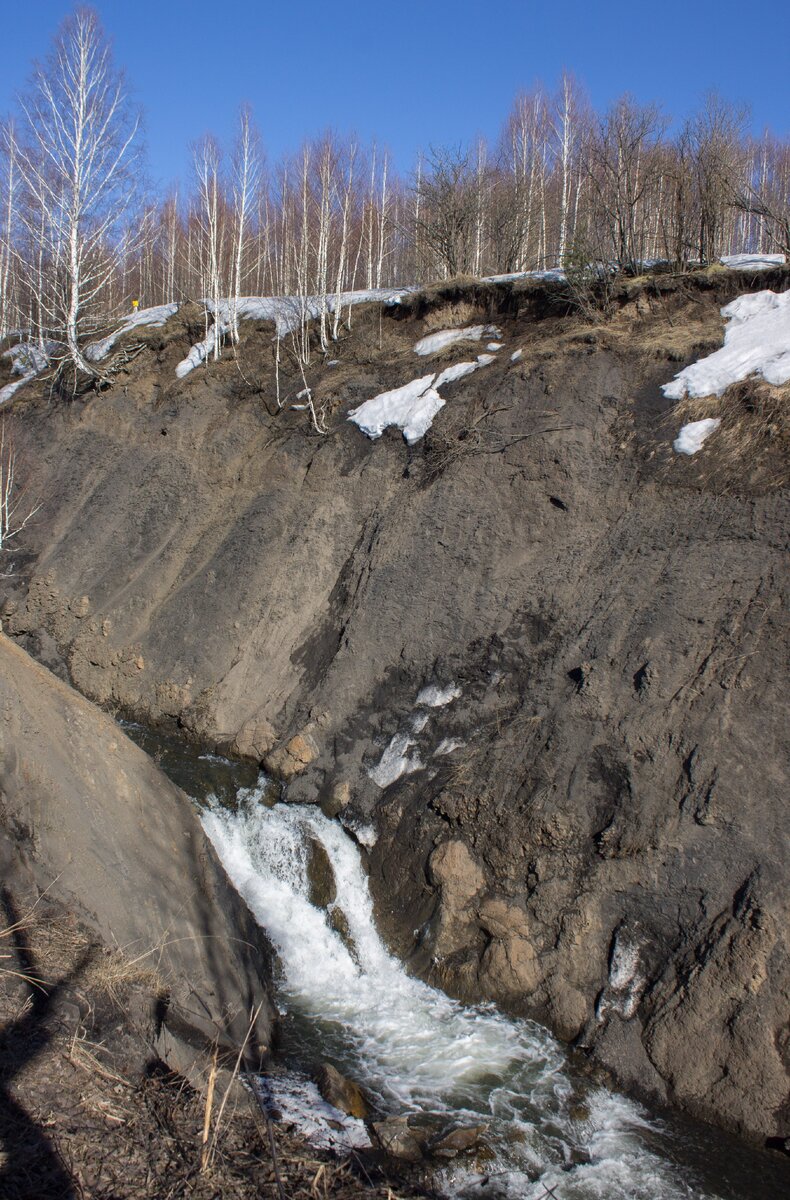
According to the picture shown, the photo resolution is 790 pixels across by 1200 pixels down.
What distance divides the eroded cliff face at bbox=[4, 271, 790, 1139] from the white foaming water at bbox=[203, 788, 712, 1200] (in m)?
0.32

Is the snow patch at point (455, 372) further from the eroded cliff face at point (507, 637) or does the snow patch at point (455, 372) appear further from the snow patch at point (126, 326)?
the snow patch at point (126, 326)

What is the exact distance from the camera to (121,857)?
270 inches

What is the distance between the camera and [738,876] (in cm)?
746

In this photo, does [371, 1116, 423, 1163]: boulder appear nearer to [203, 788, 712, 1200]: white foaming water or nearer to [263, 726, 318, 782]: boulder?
[203, 788, 712, 1200]: white foaming water

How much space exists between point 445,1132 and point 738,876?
3337mm

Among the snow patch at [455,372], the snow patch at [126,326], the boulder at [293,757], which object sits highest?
the snow patch at [126,326]

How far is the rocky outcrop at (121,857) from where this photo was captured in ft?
20.6

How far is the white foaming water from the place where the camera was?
621 centimetres

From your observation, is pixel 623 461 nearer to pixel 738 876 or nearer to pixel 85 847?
pixel 738 876

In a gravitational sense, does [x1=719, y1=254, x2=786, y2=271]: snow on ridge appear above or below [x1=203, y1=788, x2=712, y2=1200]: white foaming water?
above

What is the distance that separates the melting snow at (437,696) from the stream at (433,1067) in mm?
1953

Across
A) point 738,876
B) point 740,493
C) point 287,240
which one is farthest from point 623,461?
point 287,240

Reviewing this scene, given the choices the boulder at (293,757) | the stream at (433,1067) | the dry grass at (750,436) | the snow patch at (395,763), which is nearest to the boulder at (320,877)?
the stream at (433,1067)

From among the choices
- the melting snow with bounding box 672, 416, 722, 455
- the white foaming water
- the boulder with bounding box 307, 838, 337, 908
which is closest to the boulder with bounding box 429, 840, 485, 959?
the white foaming water
